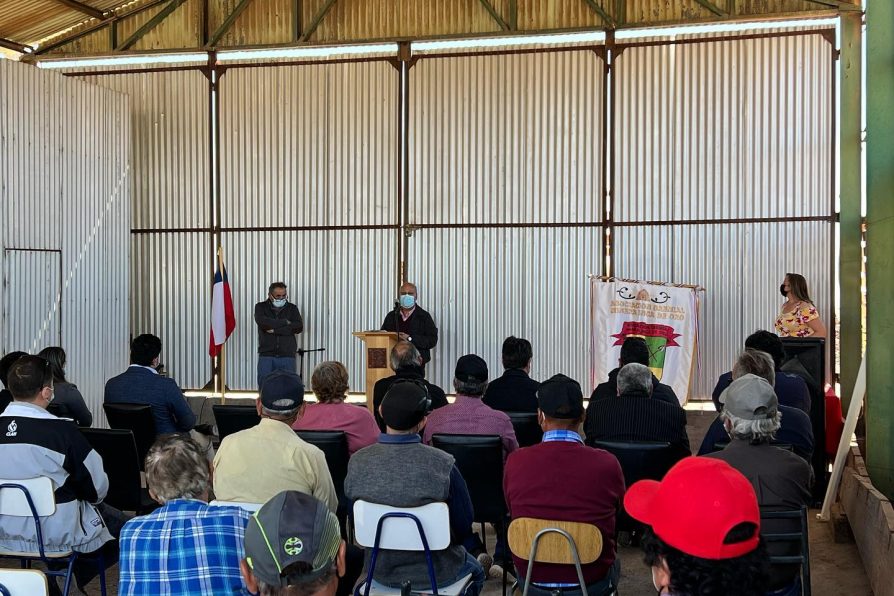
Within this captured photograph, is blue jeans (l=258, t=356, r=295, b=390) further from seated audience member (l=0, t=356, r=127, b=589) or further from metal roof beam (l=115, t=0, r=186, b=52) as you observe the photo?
seated audience member (l=0, t=356, r=127, b=589)

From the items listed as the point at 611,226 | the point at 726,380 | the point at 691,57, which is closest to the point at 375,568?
the point at 726,380

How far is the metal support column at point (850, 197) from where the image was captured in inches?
372

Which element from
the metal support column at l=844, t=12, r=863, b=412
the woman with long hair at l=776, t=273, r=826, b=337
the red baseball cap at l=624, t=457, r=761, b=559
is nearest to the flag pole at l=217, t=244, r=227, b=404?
the woman with long hair at l=776, t=273, r=826, b=337

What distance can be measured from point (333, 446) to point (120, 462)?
3.70 ft

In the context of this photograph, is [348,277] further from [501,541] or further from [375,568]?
[375,568]

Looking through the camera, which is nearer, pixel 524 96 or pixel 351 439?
pixel 351 439

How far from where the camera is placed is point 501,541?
4.74 m

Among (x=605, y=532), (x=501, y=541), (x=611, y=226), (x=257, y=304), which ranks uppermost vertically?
(x=611, y=226)

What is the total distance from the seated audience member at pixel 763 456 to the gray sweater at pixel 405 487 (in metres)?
1.12

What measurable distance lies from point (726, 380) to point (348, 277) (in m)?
5.85

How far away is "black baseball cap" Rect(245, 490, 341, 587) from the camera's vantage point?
1.83 metres

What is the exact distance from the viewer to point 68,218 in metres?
10.3

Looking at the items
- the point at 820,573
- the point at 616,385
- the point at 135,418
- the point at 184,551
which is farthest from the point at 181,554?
the point at 820,573

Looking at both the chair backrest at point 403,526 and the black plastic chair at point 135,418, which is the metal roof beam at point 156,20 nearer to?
the black plastic chair at point 135,418
